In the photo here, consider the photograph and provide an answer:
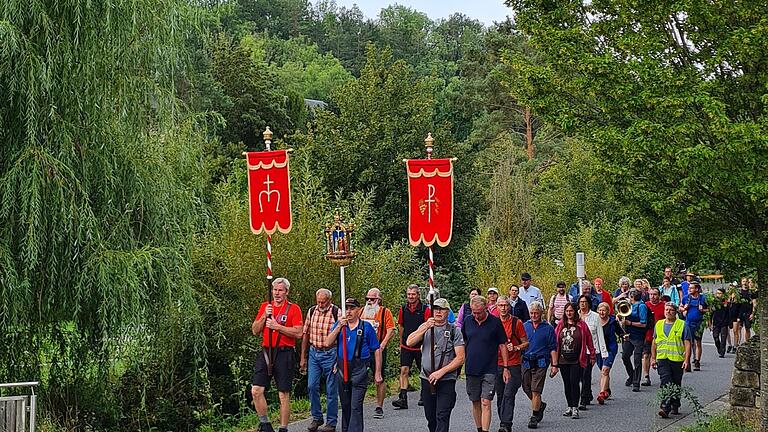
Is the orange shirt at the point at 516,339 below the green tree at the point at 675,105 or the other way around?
below

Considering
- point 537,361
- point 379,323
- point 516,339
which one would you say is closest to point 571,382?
point 537,361

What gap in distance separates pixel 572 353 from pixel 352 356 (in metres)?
3.78

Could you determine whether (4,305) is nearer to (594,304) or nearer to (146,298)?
(146,298)

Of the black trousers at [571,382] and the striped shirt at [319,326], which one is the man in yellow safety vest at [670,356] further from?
the striped shirt at [319,326]

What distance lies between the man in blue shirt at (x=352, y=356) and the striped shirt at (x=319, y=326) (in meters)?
0.09

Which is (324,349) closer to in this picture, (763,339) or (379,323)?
(379,323)

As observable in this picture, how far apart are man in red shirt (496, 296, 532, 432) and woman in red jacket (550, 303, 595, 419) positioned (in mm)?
1268

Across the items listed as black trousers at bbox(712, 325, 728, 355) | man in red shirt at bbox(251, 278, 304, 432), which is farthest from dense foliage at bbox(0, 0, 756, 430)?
black trousers at bbox(712, 325, 728, 355)

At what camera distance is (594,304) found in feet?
62.3

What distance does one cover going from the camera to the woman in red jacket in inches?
559

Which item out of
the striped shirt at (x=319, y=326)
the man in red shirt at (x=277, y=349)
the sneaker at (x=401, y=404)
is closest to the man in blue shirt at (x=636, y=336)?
the sneaker at (x=401, y=404)

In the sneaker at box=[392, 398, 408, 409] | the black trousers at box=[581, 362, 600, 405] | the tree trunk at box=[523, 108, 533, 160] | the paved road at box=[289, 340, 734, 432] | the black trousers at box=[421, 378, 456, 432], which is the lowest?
the paved road at box=[289, 340, 734, 432]

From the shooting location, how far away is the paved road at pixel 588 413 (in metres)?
13.4

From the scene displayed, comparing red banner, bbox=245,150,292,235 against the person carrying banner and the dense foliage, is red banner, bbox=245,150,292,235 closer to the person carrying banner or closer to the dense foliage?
the dense foliage
